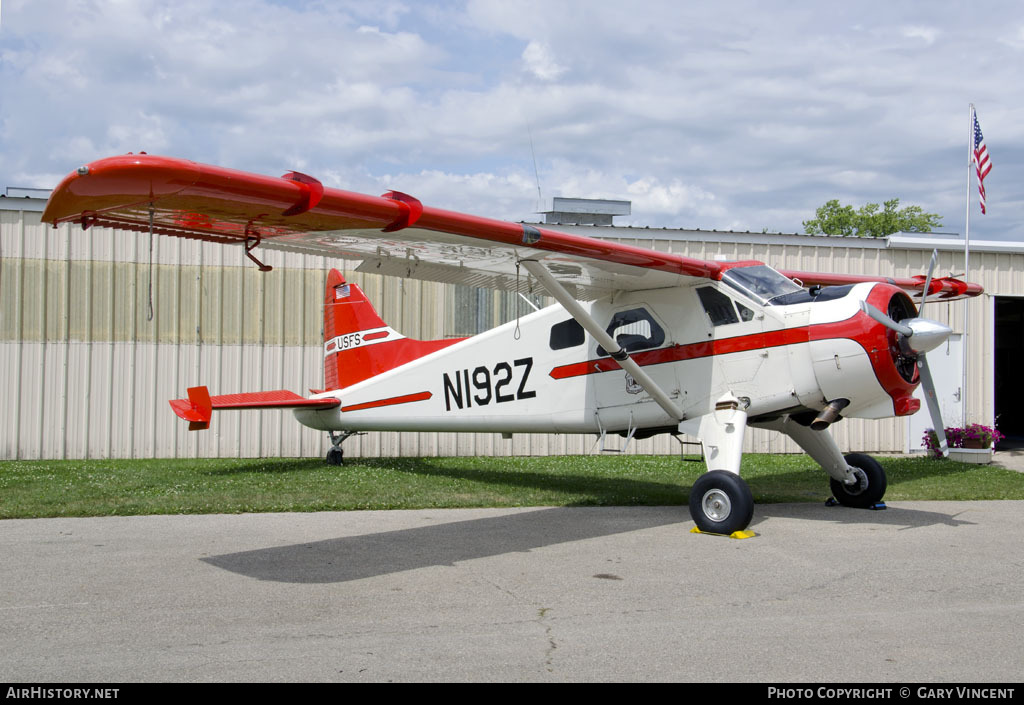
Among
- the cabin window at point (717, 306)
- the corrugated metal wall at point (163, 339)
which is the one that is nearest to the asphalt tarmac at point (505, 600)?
the cabin window at point (717, 306)

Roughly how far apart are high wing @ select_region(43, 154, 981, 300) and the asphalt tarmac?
2.65 meters

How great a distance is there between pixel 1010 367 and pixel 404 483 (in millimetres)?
30560

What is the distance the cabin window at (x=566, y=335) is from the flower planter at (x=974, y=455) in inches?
359

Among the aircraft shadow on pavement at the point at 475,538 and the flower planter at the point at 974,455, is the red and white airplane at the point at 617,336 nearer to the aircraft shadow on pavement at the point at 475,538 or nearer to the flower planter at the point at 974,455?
the aircraft shadow on pavement at the point at 475,538

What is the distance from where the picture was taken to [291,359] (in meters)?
17.0

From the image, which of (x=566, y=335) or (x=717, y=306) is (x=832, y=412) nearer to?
(x=717, y=306)

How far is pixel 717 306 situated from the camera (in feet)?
32.8

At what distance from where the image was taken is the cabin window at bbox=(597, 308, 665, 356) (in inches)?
409

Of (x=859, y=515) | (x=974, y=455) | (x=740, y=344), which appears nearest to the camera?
(x=740, y=344)

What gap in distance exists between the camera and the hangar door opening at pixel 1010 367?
3303 centimetres

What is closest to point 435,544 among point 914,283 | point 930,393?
point 930,393

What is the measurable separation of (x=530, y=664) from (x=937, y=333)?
20.1 ft

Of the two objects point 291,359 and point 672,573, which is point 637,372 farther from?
point 291,359

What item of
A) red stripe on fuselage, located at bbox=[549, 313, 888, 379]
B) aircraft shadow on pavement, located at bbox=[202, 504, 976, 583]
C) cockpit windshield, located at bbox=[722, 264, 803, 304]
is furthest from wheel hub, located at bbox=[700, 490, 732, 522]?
cockpit windshield, located at bbox=[722, 264, 803, 304]
